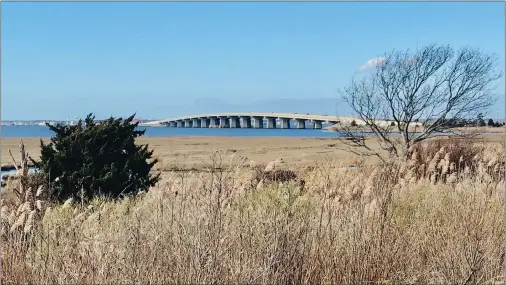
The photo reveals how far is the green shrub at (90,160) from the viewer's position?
9984 millimetres

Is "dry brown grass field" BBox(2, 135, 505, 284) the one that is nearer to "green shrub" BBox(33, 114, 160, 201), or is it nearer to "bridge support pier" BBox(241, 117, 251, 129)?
"green shrub" BBox(33, 114, 160, 201)

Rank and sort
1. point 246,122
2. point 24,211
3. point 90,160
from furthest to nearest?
point 246,122, point 90,160, point 24,211

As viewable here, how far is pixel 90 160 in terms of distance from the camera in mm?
10203

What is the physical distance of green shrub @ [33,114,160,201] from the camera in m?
9.98

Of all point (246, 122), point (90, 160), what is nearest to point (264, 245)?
point (90, 160)

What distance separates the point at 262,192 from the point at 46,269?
409 cm

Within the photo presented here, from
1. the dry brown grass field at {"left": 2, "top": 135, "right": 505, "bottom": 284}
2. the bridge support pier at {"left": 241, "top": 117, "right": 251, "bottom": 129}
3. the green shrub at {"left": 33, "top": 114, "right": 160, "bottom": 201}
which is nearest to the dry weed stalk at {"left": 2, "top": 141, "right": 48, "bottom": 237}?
the dry brown grass field at {"left": 2, "top": 135, "right": 505, "bottom": 284}

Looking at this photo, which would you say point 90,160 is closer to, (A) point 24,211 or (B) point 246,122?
(A) point 24,211

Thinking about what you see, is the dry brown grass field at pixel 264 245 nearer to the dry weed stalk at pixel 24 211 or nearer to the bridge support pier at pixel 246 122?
the dry weed stalk at pixel 24 211

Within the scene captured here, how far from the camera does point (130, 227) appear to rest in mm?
4402

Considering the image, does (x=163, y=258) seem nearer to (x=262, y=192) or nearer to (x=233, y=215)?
(x=233, y=215)

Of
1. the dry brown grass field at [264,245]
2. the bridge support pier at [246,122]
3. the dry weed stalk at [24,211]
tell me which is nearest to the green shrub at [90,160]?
the dry weed stalk at [24,211]

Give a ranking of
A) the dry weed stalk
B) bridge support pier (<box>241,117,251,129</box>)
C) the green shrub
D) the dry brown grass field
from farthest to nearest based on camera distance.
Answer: bridge support pier (<box>241,117,251,129</box>) → the green shrub → the dry weed stalk → the dry brown grass field

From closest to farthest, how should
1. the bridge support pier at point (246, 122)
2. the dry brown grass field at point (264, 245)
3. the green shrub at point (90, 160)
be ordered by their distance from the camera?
the dry brown grass field at point (264, 245), the green shrub at point (90, 160), the bridge support pier at point (246, 122)
